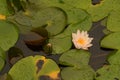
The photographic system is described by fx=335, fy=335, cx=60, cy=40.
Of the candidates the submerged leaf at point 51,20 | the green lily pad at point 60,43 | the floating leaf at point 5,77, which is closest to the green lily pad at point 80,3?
the submerged leaf at point 51,20

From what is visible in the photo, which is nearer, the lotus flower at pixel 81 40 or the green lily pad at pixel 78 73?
the green lily pad at pixel 78 73

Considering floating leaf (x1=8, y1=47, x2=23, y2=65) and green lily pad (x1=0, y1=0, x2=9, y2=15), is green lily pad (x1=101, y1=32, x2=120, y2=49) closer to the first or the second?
floating leaf (x1=8, y1=47, x2=23, y2=65)

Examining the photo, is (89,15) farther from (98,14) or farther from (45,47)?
(45,47)

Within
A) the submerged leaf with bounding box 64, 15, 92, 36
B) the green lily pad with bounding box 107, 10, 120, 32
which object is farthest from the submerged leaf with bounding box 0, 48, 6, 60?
the green lily pad with bounding box 107, 10, 120, 32

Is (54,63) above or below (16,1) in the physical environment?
below

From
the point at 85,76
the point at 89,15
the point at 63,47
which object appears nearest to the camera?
the point at 85,76

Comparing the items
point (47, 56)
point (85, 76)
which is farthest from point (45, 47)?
point (85, 76)

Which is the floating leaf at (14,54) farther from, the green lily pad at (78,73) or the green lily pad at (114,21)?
the green lily pad at (114,21)
